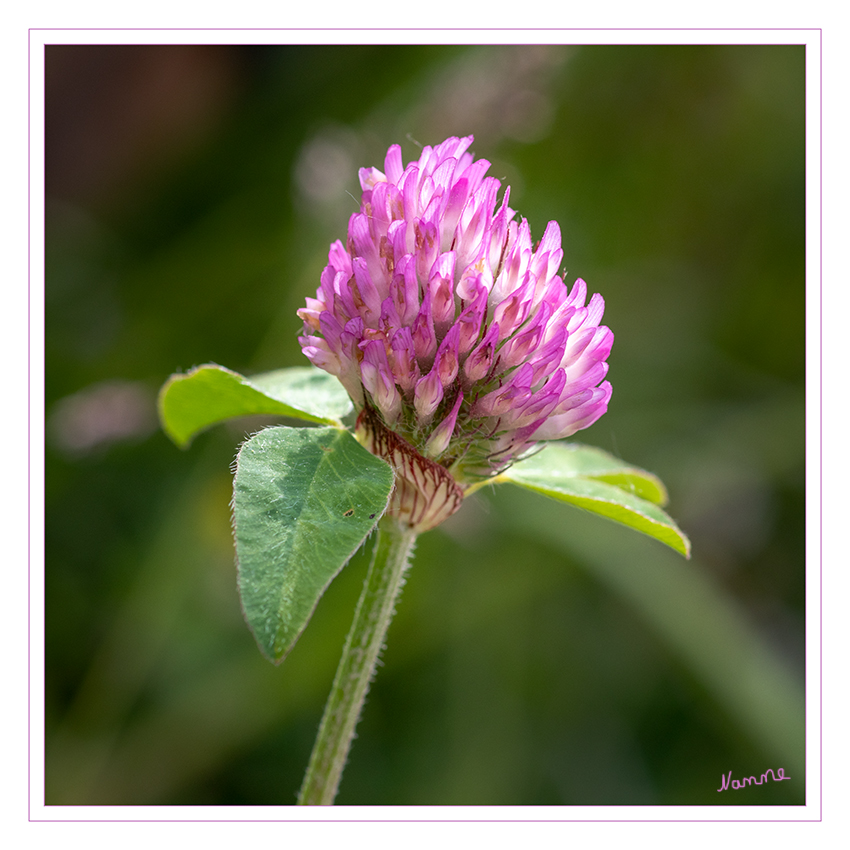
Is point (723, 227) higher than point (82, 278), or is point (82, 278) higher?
point (723, 227)

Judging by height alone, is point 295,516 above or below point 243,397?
below

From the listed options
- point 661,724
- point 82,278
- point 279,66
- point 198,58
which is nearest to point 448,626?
point 661,724

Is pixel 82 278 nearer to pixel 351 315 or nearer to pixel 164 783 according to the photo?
pixel 164 783
